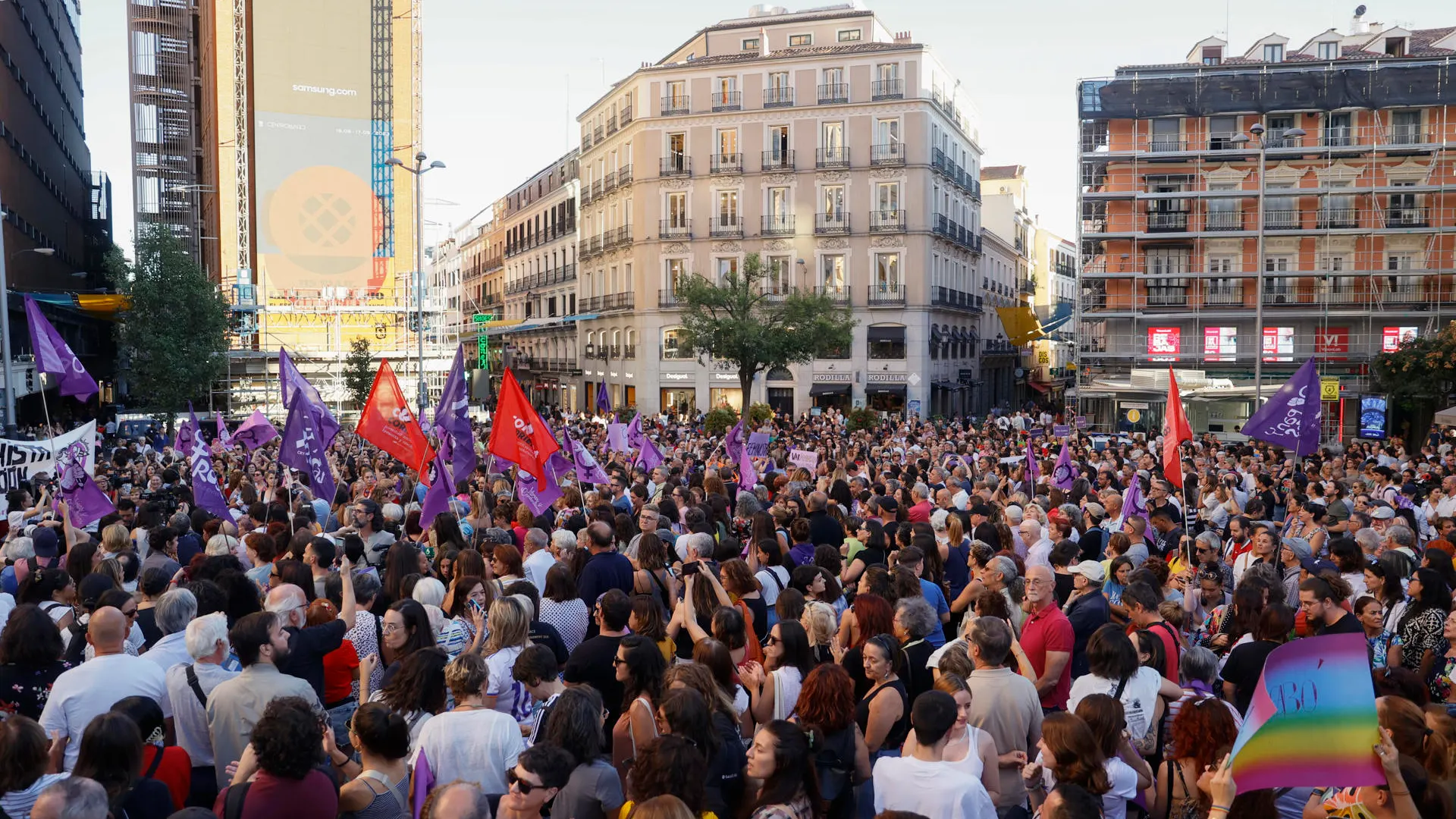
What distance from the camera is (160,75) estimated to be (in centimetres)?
5722

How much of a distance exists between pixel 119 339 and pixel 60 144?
73.9ft

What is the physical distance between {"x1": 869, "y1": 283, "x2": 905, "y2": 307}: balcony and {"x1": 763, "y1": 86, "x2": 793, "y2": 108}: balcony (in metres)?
8.98

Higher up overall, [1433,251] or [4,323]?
[1433,251]

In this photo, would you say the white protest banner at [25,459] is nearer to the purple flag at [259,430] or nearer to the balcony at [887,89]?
the purple flag at [259,430]

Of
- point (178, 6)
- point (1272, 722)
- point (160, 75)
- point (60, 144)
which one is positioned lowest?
point (1272, 722)

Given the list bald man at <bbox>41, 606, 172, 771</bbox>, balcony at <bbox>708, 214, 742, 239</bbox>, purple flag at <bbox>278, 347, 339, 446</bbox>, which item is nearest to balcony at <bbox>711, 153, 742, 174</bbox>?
balcony at <bbox>708, 214, 742, 239</bbox>

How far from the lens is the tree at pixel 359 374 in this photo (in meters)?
42.3

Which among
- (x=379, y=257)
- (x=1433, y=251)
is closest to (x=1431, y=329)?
(x=1433, y=251)

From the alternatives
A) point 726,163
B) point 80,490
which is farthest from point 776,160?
point 80,490

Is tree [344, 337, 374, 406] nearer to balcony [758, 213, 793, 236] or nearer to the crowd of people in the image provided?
balcony [758, 213, 793, 236]

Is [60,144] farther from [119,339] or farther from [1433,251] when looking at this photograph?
[1433,251]

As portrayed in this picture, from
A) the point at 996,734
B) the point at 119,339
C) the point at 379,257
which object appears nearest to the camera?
the point at 996,734

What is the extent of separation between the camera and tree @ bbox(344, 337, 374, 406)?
139 ft

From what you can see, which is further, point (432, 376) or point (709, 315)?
point (432, 376)
